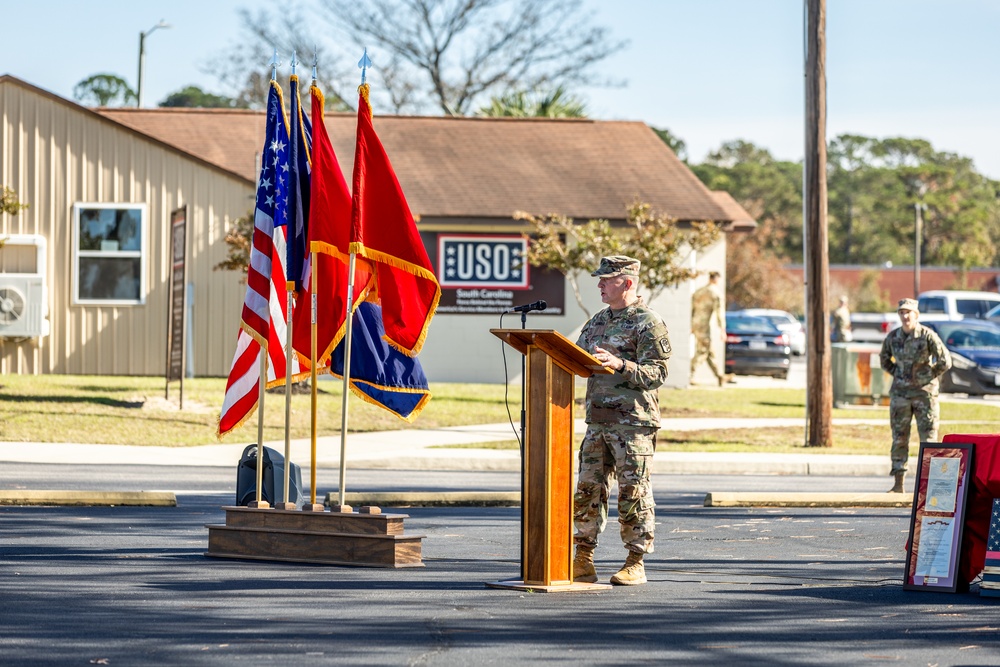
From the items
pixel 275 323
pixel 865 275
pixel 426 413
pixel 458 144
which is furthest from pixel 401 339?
pixel 865 275

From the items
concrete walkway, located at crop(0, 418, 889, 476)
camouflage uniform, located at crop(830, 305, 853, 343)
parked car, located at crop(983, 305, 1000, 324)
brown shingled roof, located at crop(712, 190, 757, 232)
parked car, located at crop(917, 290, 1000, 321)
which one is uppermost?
brown shingled roof, located at crop(712, 190, 757, 232)

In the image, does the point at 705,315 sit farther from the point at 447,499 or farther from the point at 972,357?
the point at 447,499

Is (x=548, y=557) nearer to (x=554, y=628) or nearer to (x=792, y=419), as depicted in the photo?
(x=554, y=628)

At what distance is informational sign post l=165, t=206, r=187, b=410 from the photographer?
22.3 m

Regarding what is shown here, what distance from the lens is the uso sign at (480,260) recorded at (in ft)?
97.0

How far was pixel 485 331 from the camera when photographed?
98.2ft

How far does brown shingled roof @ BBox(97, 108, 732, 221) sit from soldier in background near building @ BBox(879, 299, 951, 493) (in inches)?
554

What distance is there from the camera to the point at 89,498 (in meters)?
13.2

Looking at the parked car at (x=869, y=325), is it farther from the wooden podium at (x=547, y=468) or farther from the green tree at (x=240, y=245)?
the wooden podium at (x=547, y=468)

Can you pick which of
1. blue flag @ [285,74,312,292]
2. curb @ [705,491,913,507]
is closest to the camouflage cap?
blue flag @ [285,74,312,292]

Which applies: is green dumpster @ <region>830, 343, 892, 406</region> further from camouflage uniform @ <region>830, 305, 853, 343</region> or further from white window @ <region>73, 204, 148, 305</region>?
white window @ <region>73, 204, 148, 305</region>

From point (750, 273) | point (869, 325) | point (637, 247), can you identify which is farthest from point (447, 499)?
point (869, 325)

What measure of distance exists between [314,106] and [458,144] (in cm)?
2200

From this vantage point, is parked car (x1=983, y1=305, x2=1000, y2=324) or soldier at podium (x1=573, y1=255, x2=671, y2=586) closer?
soldier at podium (x1=573, y1=255, x2=671, y2=586)
